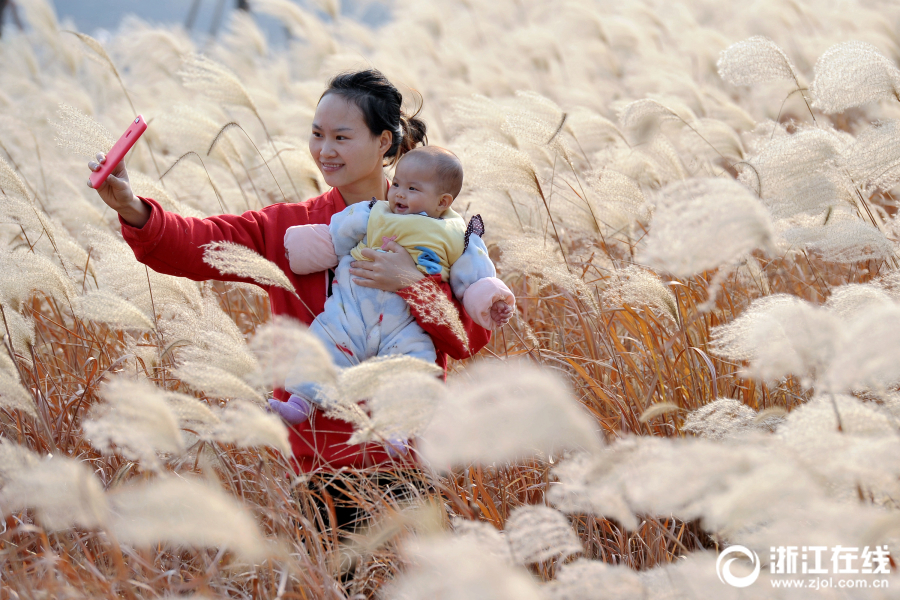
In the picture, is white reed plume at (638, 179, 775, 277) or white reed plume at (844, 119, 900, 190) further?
white reed plume at (844, 119, 900, 190)

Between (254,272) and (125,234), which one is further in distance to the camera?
(125,234)

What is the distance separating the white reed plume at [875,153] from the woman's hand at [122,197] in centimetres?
188

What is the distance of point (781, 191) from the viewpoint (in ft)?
6.63

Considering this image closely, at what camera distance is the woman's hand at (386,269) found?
5.90 feet

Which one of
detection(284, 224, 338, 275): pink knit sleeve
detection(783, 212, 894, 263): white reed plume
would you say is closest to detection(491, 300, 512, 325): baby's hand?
detection(284, 224, 338, 275): pink knit sleeve

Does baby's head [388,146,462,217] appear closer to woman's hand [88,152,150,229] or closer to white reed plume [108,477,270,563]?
woman's hand [88,152,150,229]

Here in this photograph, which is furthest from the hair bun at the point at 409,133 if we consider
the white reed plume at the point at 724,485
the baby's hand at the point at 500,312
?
the white reed plume at the point at 724,485

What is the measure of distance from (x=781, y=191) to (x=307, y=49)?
5.06 metres

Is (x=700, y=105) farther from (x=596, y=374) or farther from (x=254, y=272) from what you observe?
(x=254, y=272)

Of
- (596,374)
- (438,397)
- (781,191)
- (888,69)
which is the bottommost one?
(596,374)

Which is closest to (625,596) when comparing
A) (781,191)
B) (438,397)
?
(438,397)

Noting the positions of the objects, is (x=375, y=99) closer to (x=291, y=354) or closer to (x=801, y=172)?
(x=291, y=354)

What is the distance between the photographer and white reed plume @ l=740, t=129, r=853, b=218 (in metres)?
1.99

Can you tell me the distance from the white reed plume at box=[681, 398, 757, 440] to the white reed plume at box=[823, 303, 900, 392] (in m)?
0.52
